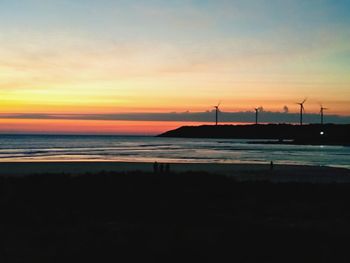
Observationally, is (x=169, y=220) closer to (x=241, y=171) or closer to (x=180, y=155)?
(x=241, y=171)

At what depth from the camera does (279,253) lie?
10234 mm

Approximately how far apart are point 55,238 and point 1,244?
126cm

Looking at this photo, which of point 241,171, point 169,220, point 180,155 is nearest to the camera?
point 169,220

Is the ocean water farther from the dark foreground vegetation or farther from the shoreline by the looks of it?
the dark foreground vegetation

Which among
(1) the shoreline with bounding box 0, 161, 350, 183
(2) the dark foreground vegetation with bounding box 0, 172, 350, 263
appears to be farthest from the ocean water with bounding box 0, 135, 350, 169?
(2) the dark foreground vegetation with bounding box 0, 172, 350, 263

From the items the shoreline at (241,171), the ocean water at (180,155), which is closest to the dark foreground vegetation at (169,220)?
the shoreline at (241,171)

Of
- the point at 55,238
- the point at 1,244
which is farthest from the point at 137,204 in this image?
the point at 1,244

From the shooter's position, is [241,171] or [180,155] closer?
[241,171]

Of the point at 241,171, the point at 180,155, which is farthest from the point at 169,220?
the point at 180,155

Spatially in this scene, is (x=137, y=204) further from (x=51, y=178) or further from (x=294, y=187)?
(x=294, y=187)

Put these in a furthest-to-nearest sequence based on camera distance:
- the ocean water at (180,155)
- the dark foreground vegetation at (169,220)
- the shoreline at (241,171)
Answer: the ocean water at (180,155) → the shoreline at (241,171) → the dark foreground vegetation at (169,220)

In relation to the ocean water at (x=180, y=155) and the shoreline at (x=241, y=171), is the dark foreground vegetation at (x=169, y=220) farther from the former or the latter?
the ocean water at (x=180, y=155)

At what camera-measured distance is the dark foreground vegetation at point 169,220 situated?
1014cm

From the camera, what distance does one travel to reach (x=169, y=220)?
1433 centimetres
